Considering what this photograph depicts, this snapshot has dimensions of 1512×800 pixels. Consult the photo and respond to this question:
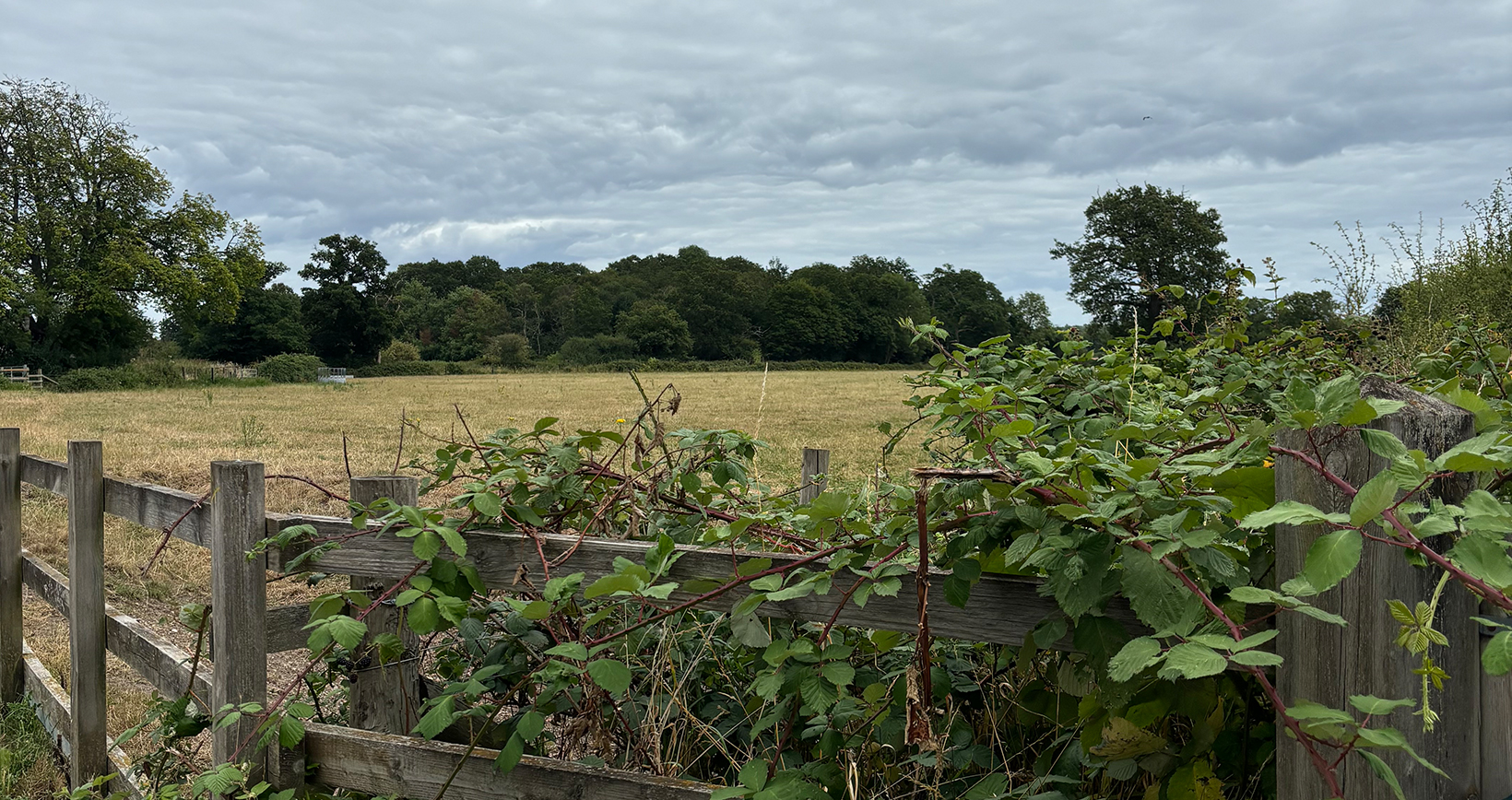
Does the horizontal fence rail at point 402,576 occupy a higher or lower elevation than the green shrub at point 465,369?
lower

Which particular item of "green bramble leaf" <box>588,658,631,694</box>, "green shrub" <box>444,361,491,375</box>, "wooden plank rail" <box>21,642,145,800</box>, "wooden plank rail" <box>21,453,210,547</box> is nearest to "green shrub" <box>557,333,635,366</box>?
"green shrub" <box>444,361,491,375</box>

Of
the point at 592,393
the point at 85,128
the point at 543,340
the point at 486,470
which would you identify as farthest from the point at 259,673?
the point at 543,340

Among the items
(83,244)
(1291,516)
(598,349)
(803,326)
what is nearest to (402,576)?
(1291,516)

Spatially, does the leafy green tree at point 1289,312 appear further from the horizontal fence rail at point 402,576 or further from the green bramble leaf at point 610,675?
the green bramble leaf at point 610,675

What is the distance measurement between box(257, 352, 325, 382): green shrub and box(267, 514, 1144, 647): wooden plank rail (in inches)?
2222

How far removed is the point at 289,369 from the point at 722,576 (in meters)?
58.6

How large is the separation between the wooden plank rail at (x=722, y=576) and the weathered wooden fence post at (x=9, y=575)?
10.3ft

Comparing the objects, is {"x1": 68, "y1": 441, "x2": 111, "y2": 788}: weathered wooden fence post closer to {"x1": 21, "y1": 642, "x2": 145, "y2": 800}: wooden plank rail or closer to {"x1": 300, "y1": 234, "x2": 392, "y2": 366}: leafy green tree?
{"x1": 21, "y1": 642, "x2": 145, "y2": 800}: wooden plank rail

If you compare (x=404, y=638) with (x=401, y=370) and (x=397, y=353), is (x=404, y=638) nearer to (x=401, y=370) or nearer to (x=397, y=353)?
(x=401, y=370)

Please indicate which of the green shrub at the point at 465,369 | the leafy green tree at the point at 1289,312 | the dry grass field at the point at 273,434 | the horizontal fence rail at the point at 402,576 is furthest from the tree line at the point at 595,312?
the horizontal fence rail at the point at 402,576

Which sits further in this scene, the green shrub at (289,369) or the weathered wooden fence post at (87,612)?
the green shrub at (289,369)

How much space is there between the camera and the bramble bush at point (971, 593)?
1313mm

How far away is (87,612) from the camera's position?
161 inches

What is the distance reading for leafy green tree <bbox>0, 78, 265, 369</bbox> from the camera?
1797 inches
